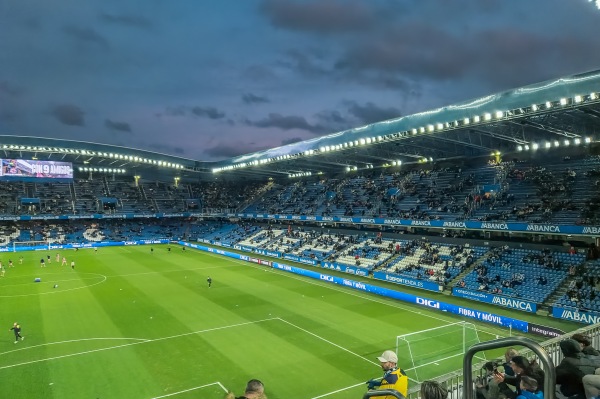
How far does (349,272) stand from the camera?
44000 mm

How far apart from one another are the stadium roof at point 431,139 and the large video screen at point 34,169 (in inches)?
60.4

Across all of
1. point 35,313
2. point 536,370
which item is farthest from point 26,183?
point 536,370

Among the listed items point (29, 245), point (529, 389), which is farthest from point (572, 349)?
point (29, 245)

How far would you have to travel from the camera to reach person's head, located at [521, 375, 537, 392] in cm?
443

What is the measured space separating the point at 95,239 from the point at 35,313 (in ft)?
156

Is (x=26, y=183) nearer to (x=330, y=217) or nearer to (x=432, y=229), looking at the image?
(x=330, y=217)

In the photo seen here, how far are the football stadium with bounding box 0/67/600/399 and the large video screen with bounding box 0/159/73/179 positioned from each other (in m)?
0.29

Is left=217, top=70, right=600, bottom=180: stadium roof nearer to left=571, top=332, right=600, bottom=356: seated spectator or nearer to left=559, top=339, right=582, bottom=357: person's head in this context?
left=571, top=332, right=600, bottom=356: seated spectator

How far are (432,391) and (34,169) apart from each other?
7885 centimetres

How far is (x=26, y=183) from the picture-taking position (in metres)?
76.4

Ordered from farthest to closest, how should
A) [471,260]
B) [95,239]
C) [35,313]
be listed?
[95,239] → [471,260] → [35,313]

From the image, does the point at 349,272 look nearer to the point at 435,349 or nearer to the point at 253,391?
the point at 435,349

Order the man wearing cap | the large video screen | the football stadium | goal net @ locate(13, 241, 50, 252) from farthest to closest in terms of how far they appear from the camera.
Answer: the large video screen, goal net @ locate(13, 241, 50, 252), the football stadium, the man wearing cap

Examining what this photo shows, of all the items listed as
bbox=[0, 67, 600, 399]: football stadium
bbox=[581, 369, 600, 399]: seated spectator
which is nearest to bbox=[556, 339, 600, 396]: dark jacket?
bbox=[581, 369, 600, 399]: seated spectator
